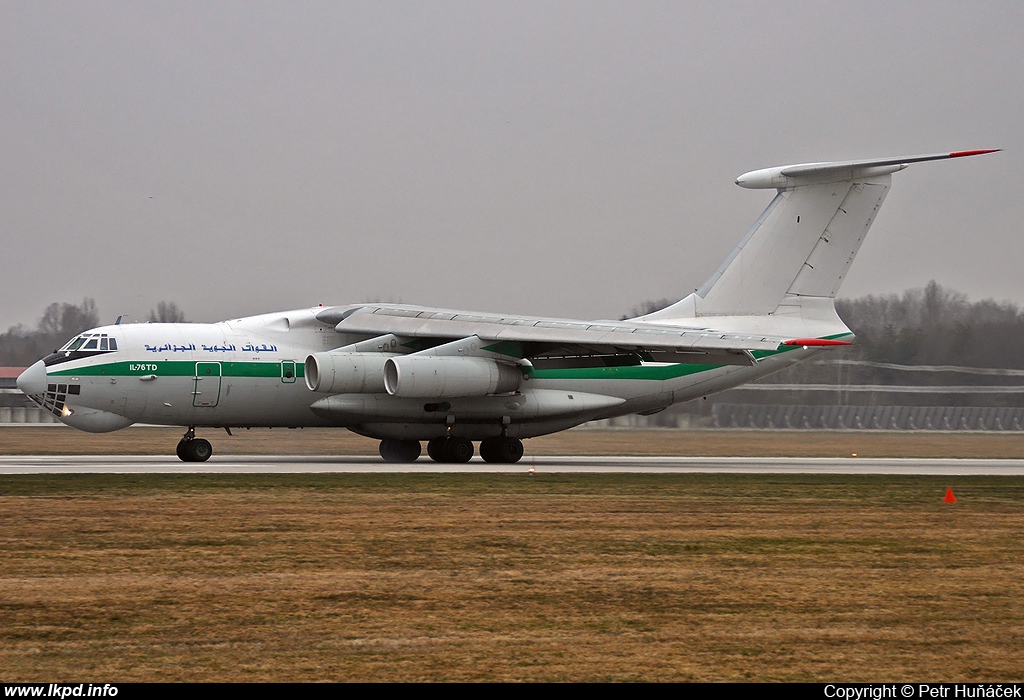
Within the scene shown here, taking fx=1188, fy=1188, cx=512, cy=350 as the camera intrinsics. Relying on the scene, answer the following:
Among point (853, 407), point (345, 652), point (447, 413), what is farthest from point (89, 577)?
point (853, 407)

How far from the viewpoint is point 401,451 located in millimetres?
23938

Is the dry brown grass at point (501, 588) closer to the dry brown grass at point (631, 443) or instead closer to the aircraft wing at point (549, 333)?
the aircraft wing at point (549, 333)

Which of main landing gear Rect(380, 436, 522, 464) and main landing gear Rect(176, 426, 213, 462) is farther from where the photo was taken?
main landing gear Rect(380, 436, 522, 464)

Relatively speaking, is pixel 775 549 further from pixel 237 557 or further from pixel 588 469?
pixel 588 469

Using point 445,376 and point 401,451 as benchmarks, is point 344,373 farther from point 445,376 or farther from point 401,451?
point 401,451

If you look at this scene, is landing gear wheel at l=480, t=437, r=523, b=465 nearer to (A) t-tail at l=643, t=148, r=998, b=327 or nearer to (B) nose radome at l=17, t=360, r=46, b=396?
(A) t-tail at l=643, t=148, r=998, b=327

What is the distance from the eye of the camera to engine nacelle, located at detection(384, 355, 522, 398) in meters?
21.1

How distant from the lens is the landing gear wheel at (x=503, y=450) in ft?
76.8

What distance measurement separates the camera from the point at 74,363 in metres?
21.1

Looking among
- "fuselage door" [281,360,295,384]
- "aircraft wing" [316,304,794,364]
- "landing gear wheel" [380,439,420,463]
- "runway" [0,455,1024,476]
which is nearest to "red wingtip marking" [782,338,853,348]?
"aircraft wing" [316,304,794,364]

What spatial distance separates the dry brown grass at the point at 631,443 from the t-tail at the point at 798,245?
14.6 feet

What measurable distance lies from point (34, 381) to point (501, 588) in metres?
15.4

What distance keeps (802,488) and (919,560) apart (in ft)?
23.5

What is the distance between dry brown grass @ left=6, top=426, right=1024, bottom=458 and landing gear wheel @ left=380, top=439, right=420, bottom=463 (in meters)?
2.53
